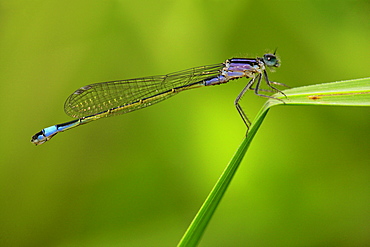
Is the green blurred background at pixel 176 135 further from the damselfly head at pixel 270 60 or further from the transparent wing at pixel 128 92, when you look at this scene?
the transparent wing at pixel 128 92

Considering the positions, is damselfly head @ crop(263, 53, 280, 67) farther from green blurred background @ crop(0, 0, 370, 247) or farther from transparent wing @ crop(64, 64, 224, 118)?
transparent wing @ crop(64, 64, 224, 118)

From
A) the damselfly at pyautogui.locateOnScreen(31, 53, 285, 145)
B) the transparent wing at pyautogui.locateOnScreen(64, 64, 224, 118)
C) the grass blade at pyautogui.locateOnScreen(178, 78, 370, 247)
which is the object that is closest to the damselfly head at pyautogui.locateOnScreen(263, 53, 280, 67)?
the damselfly at pyautogui.locateOnScreen(31, 53, 285, 145)

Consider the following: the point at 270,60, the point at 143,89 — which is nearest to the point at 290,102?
the point at 270,60

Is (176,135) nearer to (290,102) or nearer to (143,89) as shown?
(143,89)

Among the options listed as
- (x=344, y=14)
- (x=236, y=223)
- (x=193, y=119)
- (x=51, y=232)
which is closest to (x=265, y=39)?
(x=344, y=14)

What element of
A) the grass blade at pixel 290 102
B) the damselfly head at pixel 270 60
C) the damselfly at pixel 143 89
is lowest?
the grass blade at pixel 290 102

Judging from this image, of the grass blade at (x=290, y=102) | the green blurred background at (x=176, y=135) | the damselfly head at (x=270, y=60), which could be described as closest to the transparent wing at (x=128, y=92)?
the green blurred background at (x=176, y=135)
